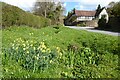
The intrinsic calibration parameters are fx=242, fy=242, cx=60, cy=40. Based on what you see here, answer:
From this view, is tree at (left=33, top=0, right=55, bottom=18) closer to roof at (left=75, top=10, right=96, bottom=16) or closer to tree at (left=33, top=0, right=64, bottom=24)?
tree at (left=33, top=0, right=64, bottom=24)

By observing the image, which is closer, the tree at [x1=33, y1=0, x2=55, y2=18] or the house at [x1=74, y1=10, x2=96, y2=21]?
the tree at [x1=33, y1=0, x2=55, y2=18]

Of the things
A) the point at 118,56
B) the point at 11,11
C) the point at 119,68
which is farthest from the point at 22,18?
the point at 119,68

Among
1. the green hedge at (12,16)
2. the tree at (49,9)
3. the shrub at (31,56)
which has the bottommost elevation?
the shrub at (31,56)

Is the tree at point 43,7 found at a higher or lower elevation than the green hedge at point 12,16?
higher

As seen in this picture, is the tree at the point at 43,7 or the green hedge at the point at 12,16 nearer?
the green hedge at the point at 12,16

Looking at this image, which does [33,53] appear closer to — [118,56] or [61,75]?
[61,75]

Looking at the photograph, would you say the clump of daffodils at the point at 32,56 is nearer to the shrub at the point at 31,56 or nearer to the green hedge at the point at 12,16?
the shrub at the point at 31,56

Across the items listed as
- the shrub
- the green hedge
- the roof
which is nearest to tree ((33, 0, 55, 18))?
the green hedge

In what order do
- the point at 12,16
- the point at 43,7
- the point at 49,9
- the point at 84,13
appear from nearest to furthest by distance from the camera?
the point at 12,16 < the point at 43,7 < the point at 49,9 < the point at 84,13

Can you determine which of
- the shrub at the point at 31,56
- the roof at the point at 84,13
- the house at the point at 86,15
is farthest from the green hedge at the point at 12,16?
the roof at the point at 84,13

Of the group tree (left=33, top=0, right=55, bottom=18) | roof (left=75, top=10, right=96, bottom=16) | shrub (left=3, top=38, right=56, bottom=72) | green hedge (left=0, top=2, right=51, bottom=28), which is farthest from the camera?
roof (left=75, top=10, right=96, bottom=16)

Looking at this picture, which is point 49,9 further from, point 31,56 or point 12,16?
point 31,56

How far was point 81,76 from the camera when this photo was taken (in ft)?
17.6

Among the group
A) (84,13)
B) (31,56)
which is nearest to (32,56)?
(31,56)
